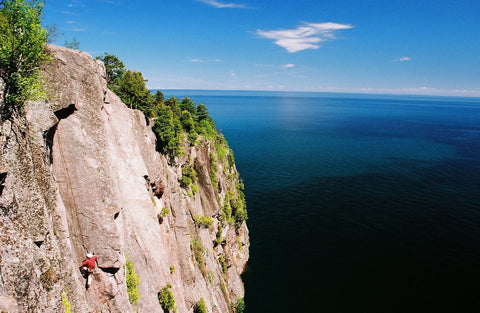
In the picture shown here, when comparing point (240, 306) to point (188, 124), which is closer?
point (240, 306)

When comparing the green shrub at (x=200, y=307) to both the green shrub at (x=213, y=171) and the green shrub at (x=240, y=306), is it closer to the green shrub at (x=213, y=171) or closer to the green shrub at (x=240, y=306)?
the green shrub at (x=240, y=306)

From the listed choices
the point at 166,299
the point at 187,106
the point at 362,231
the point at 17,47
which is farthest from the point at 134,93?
the point at 362,231

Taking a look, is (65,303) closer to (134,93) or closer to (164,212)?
(164,212)

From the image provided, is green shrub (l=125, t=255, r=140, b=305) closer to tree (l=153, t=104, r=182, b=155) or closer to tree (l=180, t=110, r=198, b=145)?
tree (l=153, t=104, r=182, b=155)

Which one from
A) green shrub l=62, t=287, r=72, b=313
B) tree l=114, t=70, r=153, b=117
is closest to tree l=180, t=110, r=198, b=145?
tree l=114, t=70, r=153, b=117

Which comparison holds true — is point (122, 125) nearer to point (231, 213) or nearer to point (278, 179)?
point (231, 213)

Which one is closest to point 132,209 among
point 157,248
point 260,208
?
point 157,248

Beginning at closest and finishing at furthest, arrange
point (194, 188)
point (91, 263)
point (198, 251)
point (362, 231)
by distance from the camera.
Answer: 1. point (91, 263)
2. point (198, 251)
3. point (194, 188)
4. point (362, 231)
